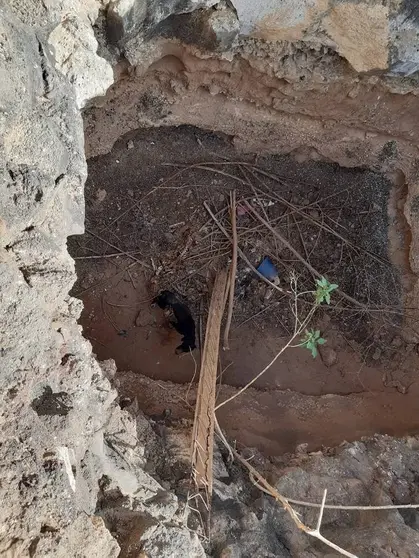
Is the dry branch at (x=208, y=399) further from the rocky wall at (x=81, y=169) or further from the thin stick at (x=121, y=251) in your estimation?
the thin stick at (x=121, y=251)

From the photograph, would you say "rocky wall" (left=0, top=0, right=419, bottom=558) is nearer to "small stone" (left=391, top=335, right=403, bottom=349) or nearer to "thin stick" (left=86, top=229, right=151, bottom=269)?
"thin stick" (left=86, top=229, right=151, bottom=269)

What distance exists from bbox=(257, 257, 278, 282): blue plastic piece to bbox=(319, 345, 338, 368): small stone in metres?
0.77

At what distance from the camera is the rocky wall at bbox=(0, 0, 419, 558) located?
62.5 inches

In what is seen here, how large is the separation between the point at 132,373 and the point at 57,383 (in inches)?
92.1

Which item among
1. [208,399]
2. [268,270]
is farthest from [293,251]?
[208,399]

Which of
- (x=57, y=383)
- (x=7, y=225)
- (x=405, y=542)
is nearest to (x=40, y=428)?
(x=57, y=383)

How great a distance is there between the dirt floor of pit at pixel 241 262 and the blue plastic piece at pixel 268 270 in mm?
61

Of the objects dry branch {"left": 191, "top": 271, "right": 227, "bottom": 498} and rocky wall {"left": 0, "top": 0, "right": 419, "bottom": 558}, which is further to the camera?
dry branch {"left": 191, "top": 271, "right": 227, "bottom": 498}

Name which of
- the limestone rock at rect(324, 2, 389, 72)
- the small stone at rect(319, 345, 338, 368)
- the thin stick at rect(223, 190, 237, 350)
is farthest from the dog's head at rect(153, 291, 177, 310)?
the limestone rock at rect(324, 2, 389, 72)

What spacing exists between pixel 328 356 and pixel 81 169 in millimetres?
3092

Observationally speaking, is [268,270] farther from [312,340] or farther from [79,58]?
[79,58]

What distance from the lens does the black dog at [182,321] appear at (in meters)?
4.22

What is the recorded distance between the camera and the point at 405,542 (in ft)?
7.97

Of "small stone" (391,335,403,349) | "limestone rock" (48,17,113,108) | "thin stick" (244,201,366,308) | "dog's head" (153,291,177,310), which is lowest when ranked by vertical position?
"dog's head" (153,291,177,310)
